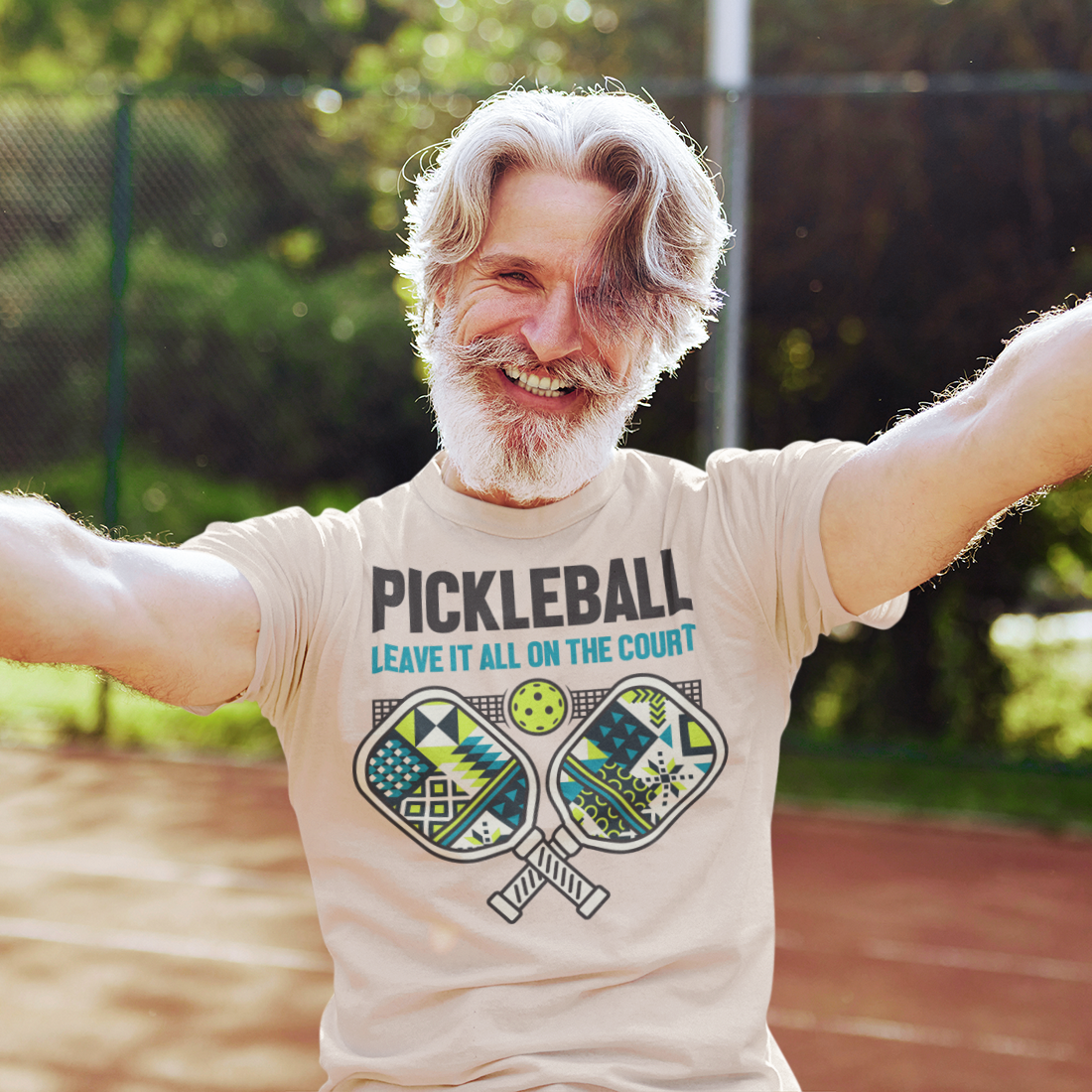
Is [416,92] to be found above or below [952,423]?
above

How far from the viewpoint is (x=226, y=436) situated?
26.5 feet

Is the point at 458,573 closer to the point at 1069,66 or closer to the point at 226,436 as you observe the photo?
the point at 1069,66

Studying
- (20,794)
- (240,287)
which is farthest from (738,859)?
(240,287)

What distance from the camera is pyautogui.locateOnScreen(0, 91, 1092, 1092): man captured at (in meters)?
1.43

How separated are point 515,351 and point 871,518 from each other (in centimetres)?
53

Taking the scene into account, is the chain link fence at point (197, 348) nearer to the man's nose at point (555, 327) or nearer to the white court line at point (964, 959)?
the white court line at point (964, 959)

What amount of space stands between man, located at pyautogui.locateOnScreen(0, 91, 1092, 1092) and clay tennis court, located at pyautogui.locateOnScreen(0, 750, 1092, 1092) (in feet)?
6.74

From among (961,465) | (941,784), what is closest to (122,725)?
→ (941,784)

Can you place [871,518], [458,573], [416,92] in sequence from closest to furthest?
[871,518], [458,573], [416,92]

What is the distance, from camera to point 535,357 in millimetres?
1701

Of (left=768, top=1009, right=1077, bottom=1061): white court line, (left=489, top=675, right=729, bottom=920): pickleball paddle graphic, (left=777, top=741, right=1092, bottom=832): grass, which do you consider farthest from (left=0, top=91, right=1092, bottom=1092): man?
(left=777, top=741, right=1092, bottom=832): grass

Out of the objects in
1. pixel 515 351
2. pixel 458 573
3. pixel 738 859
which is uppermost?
pixel 515 351

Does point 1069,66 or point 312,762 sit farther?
point 1069,66

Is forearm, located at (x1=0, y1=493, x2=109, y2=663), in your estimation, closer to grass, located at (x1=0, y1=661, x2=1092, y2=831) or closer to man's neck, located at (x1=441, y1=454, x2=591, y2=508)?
man's neck, located at (x1=441, y1=454, x2=591, y2=508)
